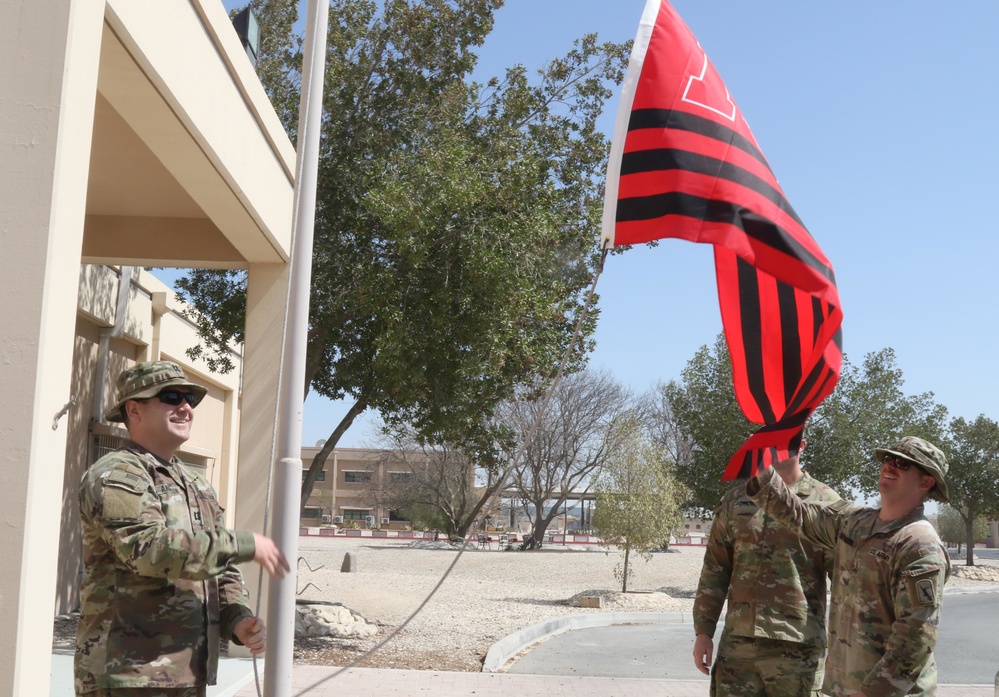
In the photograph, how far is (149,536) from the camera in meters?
3.13

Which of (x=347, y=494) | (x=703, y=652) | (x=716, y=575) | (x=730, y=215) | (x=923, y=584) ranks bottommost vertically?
(x=347, y=494)

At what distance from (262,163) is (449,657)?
251 inches

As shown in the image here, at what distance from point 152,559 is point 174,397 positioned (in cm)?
65

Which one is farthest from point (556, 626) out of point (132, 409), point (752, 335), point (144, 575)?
point (144, 575)

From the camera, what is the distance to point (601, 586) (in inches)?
1044

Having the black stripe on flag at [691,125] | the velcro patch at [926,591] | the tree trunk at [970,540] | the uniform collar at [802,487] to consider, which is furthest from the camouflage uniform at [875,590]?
the tree trunk at [970,540]

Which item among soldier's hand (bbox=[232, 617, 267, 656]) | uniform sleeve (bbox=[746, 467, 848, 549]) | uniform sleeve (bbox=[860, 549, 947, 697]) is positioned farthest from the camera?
uniform sleeve (bbox=[746, 467, 848, 549])

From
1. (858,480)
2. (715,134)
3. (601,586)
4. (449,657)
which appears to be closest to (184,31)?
(715,134)


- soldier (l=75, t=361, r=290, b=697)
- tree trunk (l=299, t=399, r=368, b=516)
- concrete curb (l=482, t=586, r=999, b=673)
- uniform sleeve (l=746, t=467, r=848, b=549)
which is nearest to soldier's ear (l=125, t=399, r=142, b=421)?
soldier (l=75, t=361, r=290, b=697)

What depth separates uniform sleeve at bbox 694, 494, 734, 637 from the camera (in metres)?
4.98

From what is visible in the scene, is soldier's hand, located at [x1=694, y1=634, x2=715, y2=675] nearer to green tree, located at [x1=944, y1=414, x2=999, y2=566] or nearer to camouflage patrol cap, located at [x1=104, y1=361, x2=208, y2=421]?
camouflage patrol cap, located at [x1=104, y1=361, x2=208, y2=421]

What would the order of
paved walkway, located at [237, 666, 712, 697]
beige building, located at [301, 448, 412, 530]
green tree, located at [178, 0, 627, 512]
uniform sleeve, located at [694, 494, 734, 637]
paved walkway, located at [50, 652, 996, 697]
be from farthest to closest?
beige building, located at [301, 448, 412, 530], green tree, located at [178, 0, 627, 512], paved walkway, located at [237, 666, 712, 697], paved walkway, located at [50, 652, 996, 697], uniform sleeve, located at [694, 494, 734, 637]

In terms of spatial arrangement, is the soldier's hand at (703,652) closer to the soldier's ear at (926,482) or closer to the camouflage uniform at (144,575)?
the soldier's ear at (926,482)

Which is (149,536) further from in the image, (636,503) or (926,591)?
(636,503)
